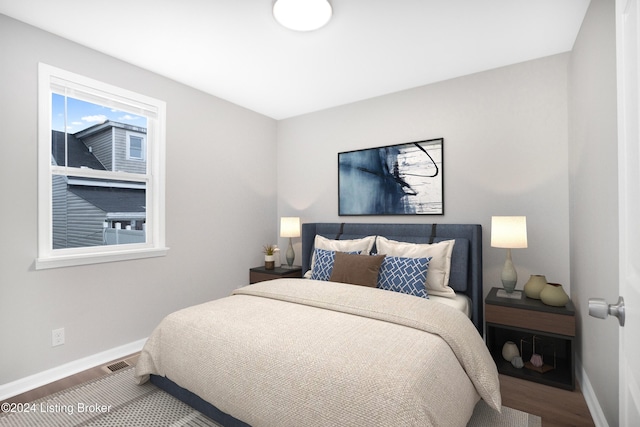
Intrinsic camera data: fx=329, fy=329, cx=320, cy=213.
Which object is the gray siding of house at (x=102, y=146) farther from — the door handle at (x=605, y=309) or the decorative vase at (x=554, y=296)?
the decorative vase at (x=554, y=296)

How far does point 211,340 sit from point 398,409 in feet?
3.50

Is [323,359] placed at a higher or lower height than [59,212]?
lower

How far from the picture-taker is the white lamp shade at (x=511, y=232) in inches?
99.8

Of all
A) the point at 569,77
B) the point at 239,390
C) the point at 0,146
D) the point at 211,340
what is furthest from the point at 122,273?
the point at 569,77

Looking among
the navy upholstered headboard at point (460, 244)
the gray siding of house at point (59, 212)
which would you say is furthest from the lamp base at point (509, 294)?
the gray siding of house at point (59, 212)

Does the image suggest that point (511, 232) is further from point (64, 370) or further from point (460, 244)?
point (64, 370)

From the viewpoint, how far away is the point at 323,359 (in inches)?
58.1

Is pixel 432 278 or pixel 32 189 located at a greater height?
pixel 32 189

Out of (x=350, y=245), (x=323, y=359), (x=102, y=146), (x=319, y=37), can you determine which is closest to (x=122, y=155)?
(x=102, y=146)

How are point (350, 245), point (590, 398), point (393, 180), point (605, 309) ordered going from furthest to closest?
1. point (393, 180)
2. point (350, 245)
3. point (590, 398)
4. point (605, 309)

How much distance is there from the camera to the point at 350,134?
152 inches

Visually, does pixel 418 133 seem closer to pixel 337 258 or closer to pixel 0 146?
pixel 337 258

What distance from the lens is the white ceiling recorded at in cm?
213

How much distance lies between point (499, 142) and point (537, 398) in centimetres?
203
